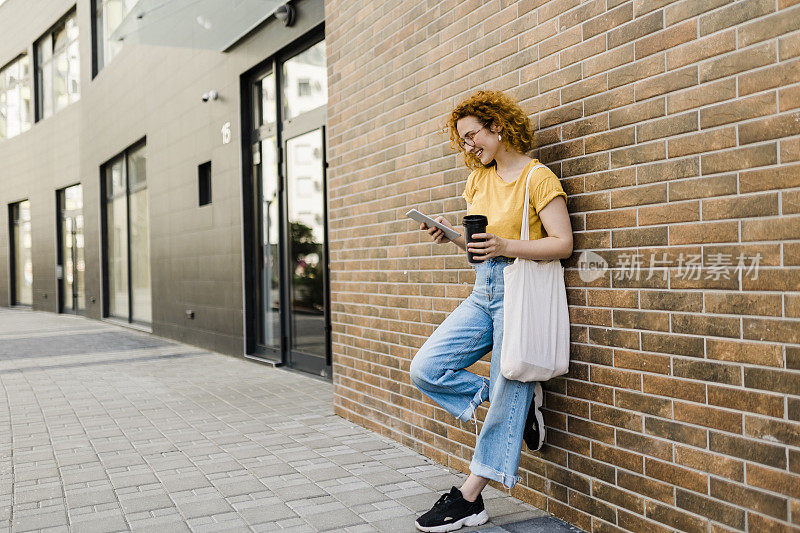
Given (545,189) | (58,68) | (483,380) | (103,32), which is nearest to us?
(545,189)

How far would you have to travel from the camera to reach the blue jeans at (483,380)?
128 inches

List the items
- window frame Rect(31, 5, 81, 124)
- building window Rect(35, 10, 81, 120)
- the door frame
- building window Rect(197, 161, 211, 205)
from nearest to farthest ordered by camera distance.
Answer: the door frame, building window Rect(197, 161, 211, 205), building window Rect(35, 10, 81, 120), window frame Rect(31, 5, 81, 124)

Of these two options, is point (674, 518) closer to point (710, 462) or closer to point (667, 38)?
point (710, 462)

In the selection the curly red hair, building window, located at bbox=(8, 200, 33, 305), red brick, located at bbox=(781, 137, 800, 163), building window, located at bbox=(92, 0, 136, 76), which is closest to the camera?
red brick, located at bbox=(781, 137, 800, 163)

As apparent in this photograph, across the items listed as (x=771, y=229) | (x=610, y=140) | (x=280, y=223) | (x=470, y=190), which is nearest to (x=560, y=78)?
(x=610, y=140)

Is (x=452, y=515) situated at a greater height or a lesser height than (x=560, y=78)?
lesser

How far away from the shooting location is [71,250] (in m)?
18.5

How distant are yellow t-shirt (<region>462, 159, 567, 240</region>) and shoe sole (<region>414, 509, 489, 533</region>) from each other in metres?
1.25

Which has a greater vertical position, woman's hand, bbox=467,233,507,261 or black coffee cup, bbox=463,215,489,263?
black coffee cup, bbox=463,215,489,263

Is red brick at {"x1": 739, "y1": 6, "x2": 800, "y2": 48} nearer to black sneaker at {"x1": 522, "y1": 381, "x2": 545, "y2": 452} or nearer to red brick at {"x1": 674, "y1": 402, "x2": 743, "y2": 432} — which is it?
red brick at {"x1": 674, "y1": 402, "x2": 743, "y2": 432}

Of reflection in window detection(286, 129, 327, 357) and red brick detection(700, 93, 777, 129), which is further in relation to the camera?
reflection in window detection(286, 129, 327, 357)

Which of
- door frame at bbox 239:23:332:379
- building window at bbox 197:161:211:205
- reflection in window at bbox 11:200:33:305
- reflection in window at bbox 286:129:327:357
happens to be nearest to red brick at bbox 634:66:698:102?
door frame at bbox 239:23:332:379

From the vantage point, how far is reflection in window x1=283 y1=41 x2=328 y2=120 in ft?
24.9

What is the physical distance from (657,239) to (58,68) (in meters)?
19.4
